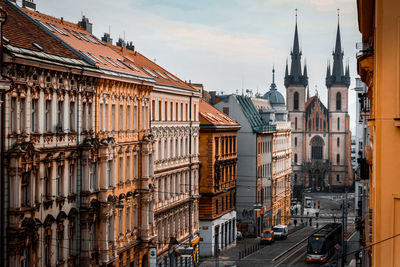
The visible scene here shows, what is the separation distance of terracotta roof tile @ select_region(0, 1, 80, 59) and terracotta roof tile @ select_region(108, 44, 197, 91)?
57.8 ft

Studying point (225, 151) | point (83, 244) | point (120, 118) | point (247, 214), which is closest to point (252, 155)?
point (247, 214)

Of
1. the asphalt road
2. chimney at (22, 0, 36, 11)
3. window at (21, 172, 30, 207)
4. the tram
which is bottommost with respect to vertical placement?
the asphalt road

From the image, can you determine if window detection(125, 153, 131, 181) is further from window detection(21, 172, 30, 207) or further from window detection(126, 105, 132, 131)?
window detection(21, 172, 30, 207)

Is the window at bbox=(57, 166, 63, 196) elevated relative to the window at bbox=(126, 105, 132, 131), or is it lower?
lower

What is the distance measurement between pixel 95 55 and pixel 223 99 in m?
52.3

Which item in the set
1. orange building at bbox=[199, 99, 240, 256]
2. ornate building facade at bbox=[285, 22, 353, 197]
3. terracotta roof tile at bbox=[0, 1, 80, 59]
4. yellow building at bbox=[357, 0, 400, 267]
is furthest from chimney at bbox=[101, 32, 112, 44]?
ornate building facade at bbox=[285, 22, 353, 197]

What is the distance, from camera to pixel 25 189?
107ft

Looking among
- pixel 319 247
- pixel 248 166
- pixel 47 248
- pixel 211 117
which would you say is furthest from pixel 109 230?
pixel 248 166

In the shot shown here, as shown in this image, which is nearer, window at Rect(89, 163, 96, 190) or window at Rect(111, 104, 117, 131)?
window at Rect(89, 163, 96, 190)

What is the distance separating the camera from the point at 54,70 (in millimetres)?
35719

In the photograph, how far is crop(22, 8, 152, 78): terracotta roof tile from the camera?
144ft

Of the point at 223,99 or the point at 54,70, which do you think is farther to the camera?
the point at 223,99

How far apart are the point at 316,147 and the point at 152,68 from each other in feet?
452

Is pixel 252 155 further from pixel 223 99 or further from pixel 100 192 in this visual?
pixel 100 192
